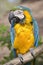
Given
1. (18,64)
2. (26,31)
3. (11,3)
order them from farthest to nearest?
(11,3)
(26,31)
(18,64)

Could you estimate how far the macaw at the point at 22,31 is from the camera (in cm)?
264

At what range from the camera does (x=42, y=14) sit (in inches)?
218

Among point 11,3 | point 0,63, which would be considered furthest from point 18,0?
point 0,63

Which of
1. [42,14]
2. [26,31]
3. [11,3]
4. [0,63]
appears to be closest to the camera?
[26,31]

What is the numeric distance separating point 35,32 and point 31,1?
3808 millimetres

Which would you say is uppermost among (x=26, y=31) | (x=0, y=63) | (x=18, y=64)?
(x=26, y=31)

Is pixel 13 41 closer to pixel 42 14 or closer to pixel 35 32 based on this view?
pixel 35 32

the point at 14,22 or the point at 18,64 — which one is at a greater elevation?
the point at 14,22

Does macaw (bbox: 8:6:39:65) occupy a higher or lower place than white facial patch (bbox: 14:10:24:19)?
lower

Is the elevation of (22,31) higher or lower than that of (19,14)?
lower

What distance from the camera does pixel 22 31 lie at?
2.65 m

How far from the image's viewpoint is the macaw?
264 cm

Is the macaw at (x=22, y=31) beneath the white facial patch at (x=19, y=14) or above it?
beneath

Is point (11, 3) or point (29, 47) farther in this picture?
point (11, 3)
